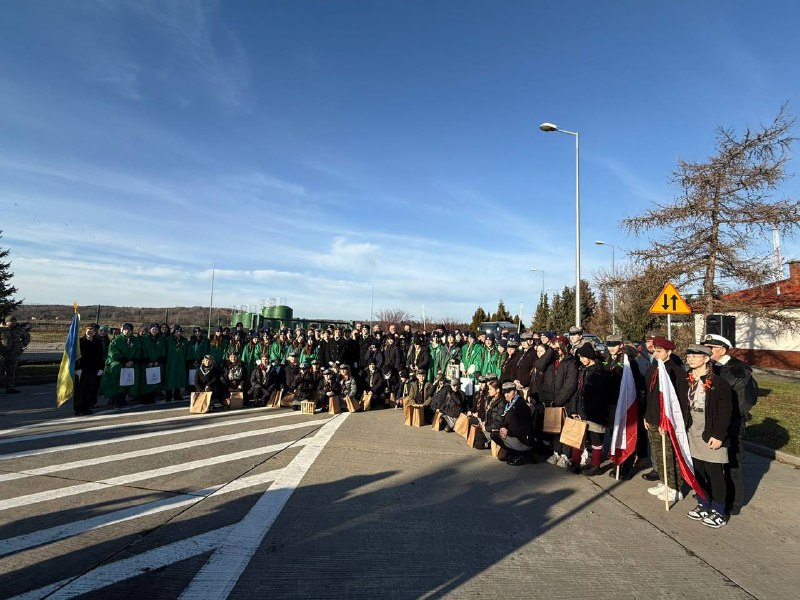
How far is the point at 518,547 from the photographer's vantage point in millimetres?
4375

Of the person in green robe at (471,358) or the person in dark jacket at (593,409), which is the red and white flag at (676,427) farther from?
the person in green robe at (471,358)

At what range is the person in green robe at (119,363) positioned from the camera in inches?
451

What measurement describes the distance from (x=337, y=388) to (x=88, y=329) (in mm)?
5770

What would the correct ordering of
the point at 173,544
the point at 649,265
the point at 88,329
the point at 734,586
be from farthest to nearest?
1. the point at 649,265
2. the point at 88,329
3. the point at 173,544
4. the point at 734,586

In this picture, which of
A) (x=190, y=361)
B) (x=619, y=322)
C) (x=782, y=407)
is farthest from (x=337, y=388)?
(x=619, y=322)

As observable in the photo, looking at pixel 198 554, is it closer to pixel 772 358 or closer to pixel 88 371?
pixel 88 371

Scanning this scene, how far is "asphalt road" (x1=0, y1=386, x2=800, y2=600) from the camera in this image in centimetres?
366

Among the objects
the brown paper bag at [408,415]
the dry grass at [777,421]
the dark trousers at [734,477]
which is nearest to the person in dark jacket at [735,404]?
the dark trousers at [734,477]

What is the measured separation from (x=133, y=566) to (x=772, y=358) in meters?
28.1

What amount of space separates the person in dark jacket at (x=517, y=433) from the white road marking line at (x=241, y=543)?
120 inches

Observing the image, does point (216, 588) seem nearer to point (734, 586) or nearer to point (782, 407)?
point (734, 586)

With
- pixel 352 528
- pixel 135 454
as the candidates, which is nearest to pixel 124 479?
pixel 135 454

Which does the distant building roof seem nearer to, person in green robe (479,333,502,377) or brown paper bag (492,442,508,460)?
person in green robe (479,333,502,377)

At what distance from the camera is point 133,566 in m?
3.75
